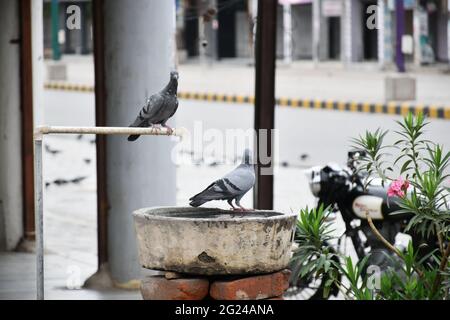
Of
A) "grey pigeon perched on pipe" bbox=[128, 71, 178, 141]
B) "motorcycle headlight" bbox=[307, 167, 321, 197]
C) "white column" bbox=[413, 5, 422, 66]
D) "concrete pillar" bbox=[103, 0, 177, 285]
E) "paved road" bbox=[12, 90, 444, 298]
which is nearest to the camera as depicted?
"grey pigeon perched on pipe" bbox=[128, 71, 178, 141]

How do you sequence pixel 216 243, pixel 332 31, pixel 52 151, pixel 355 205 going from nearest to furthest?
pixel 216 243, pixel 355 205, pixel 52 151, pixel 332 31

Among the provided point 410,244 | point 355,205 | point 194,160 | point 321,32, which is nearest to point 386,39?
point 321,32

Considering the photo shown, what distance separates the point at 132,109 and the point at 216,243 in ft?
9.38

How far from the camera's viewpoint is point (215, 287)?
14.5ft

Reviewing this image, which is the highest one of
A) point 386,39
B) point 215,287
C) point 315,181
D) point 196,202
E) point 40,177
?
point 386,39

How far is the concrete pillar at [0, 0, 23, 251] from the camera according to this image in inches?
341

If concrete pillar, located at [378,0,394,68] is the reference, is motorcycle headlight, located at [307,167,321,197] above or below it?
below

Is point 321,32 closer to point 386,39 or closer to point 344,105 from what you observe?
point 386,39

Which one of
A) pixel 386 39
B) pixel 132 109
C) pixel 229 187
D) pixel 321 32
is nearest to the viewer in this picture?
pixel 229 187

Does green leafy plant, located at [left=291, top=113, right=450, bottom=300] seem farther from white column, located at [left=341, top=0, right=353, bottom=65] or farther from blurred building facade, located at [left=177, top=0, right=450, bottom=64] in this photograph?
white column, located at [left=341, top=0, right=353, bottom=65]

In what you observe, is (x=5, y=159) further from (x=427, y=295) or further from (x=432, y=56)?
(x=432, y=56)

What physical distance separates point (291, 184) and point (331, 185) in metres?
5.71

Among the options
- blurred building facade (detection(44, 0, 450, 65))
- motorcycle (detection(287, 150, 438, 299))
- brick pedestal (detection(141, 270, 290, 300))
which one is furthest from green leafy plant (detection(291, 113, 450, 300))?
blurred building facade (detection(44, 0, 450, 65))

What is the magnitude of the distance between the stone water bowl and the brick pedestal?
0.04 m
